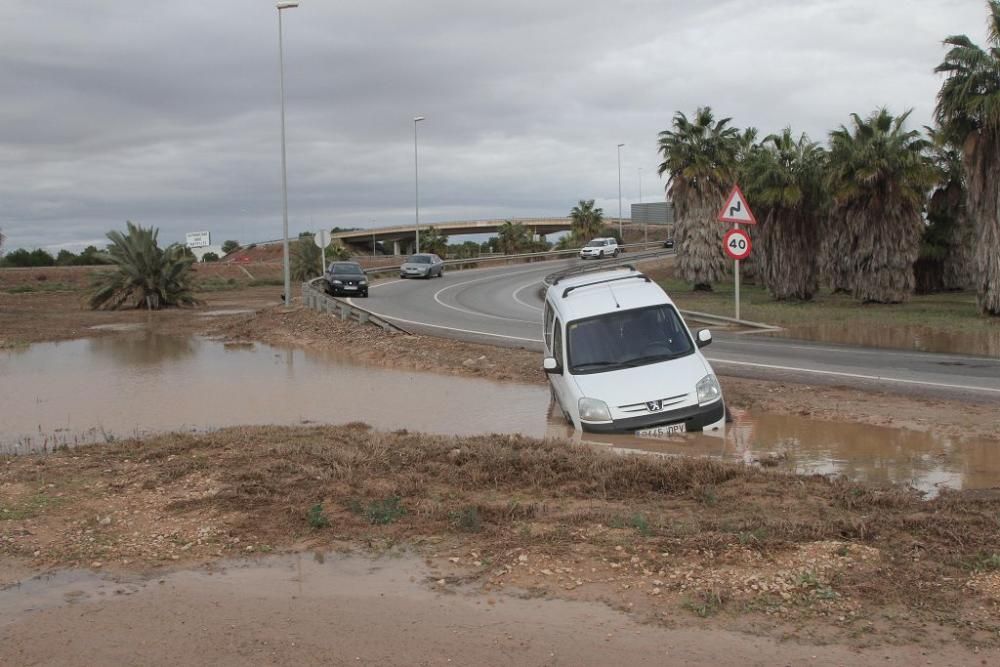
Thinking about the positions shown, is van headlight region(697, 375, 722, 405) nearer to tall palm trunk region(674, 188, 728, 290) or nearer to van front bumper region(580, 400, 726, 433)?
van front bumper region(580, 400, 726, 433)

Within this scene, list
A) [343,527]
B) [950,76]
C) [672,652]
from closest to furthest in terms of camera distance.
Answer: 1. [672,652]
2. [343,527]
3. [950,76]

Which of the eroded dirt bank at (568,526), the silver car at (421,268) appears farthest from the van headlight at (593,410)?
the silver car at (421,268)

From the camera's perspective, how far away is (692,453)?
9.56 m

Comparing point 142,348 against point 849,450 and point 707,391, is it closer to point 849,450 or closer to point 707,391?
point 707,391

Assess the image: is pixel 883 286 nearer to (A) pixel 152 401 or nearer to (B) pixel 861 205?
(B) pixel 861 205

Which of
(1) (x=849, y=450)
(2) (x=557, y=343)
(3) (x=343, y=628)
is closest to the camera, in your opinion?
(3) (x=343, y=628)

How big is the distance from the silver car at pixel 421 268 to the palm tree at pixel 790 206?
67.5 ft

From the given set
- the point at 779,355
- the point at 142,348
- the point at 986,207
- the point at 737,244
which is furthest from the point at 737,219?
the point at 142,348

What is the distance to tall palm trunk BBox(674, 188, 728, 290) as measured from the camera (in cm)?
4341

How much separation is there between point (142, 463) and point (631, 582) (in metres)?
5.74

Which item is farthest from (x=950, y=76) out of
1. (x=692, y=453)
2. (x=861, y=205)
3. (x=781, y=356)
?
(x=692, y=453)

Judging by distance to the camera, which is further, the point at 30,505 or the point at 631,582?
the point at 30,505

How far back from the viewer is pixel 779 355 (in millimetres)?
17594

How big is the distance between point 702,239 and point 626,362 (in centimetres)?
3361
